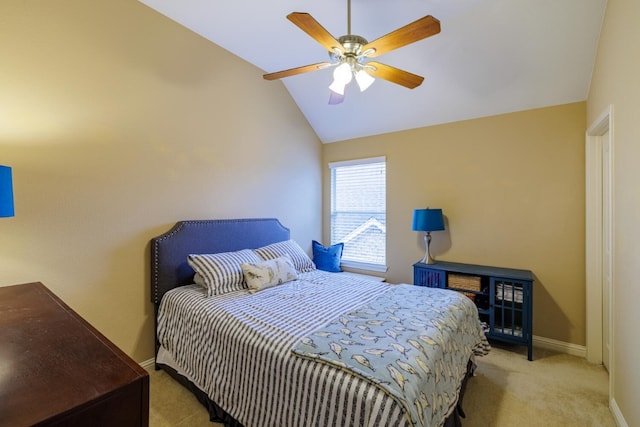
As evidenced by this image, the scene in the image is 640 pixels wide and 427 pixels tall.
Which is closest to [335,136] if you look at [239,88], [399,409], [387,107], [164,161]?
[387,107]

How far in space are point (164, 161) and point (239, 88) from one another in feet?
3.93

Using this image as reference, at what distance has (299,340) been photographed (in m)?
1.55

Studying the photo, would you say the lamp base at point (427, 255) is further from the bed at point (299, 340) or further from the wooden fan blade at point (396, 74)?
the wooden fan blade at point (396, 74)

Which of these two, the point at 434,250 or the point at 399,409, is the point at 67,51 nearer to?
the point at 399,409

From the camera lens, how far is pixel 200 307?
2125 millimetres

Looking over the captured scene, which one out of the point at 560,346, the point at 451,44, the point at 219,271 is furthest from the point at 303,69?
the point at 560,346

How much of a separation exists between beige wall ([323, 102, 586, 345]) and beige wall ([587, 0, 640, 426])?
82 cm

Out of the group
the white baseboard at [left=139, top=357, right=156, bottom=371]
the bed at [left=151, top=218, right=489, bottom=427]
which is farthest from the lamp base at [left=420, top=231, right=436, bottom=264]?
the white baseboard at [left=139, top=357, right=156, bottom=371]

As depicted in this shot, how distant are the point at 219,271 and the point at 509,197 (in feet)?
9.70

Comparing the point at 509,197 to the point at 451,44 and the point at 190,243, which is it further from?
the point at 190,243

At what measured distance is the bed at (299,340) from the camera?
126 cm

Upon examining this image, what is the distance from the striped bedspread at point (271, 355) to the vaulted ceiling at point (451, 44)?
2156mm

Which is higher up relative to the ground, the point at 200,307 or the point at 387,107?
the point at 387,107

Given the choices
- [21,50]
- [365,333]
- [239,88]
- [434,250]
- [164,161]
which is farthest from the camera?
[434,250]
